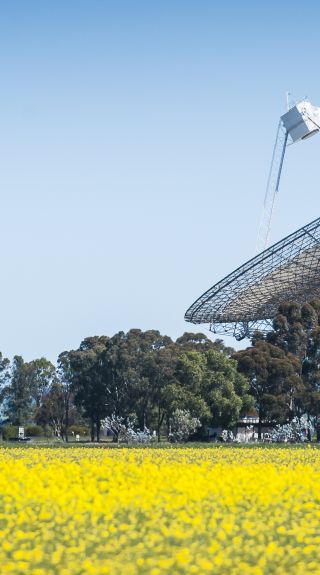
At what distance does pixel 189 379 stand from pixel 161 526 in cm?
6274

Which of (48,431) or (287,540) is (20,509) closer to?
(287,540)

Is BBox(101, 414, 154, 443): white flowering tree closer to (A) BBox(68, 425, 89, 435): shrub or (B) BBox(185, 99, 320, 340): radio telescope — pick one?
(B) BBox(185, 99, 320, 340): radio telescope

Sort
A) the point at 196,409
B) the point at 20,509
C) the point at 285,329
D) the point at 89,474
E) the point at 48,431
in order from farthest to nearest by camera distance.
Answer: the point at 48,431, the point at 285,329, the point at 196,409, the point at 89,474, the point at 20,509

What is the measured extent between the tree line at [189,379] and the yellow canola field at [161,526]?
5688 centimetres

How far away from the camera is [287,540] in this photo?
12.3 metres

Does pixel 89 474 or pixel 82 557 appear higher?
pixel 89 474

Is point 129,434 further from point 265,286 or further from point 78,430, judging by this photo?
point 78,430

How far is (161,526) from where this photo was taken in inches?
468

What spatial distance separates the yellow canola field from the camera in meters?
10.3

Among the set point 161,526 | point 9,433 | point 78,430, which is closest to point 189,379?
point 9,433

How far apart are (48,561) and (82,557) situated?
40 centimetres

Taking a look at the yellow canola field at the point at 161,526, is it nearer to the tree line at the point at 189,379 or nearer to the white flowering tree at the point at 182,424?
the white flowering tree at the point at 182,424

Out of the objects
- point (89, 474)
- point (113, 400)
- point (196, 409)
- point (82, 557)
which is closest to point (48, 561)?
point (82, 557)

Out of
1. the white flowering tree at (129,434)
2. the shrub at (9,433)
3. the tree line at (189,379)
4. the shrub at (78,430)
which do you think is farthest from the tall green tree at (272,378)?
the shrub at (78,430)
